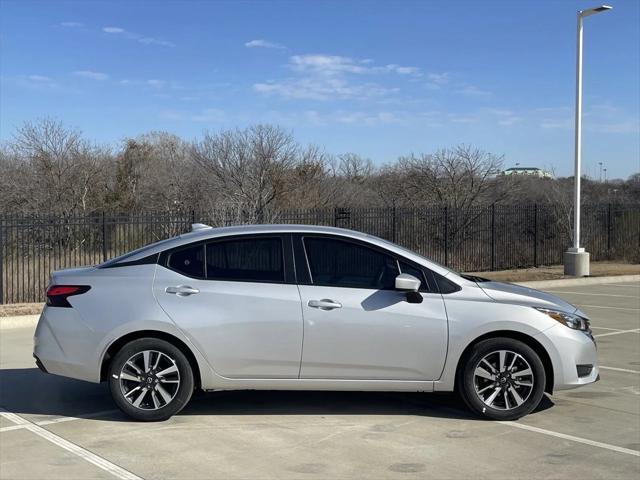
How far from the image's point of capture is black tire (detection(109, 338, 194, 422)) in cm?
559

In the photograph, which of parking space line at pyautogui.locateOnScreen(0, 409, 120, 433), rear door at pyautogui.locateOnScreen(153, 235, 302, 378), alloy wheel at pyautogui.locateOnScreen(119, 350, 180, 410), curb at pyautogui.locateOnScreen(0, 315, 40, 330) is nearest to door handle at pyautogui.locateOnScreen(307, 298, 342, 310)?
rear door at pyautogui.locateOnScreen(153, 235, 302, 378)

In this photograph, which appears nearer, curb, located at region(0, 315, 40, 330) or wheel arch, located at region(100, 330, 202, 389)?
wheel arch, located at region(100, 330, 202, 389)

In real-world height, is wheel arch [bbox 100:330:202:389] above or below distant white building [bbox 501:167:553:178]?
below

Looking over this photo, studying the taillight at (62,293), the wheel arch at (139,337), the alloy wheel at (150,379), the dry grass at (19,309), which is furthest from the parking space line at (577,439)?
the dry grass at (19,309)

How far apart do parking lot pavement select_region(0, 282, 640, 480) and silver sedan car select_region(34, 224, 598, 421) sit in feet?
1.05

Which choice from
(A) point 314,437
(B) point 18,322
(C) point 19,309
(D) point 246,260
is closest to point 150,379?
(D) point 246,260

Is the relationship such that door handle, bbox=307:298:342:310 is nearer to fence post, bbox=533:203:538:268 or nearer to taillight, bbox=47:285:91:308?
taillight, bbox=47:285:91:308

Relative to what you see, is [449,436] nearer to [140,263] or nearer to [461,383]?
[461,383]

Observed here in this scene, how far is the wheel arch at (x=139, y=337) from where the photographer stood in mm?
5633

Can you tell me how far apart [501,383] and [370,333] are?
1208 mm

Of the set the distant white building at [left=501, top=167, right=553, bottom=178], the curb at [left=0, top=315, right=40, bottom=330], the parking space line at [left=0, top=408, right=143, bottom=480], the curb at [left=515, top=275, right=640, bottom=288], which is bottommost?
the parking space line at [left=0, top=408, right=143, bottom=480]

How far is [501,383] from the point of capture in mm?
5707

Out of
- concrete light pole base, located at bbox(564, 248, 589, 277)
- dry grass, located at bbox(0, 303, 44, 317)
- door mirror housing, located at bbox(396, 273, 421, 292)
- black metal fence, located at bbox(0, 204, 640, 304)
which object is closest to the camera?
door mirror housing, located at bbox(396, 273, 421, 292)

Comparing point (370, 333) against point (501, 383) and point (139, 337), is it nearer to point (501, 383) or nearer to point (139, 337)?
point (501, 383)
